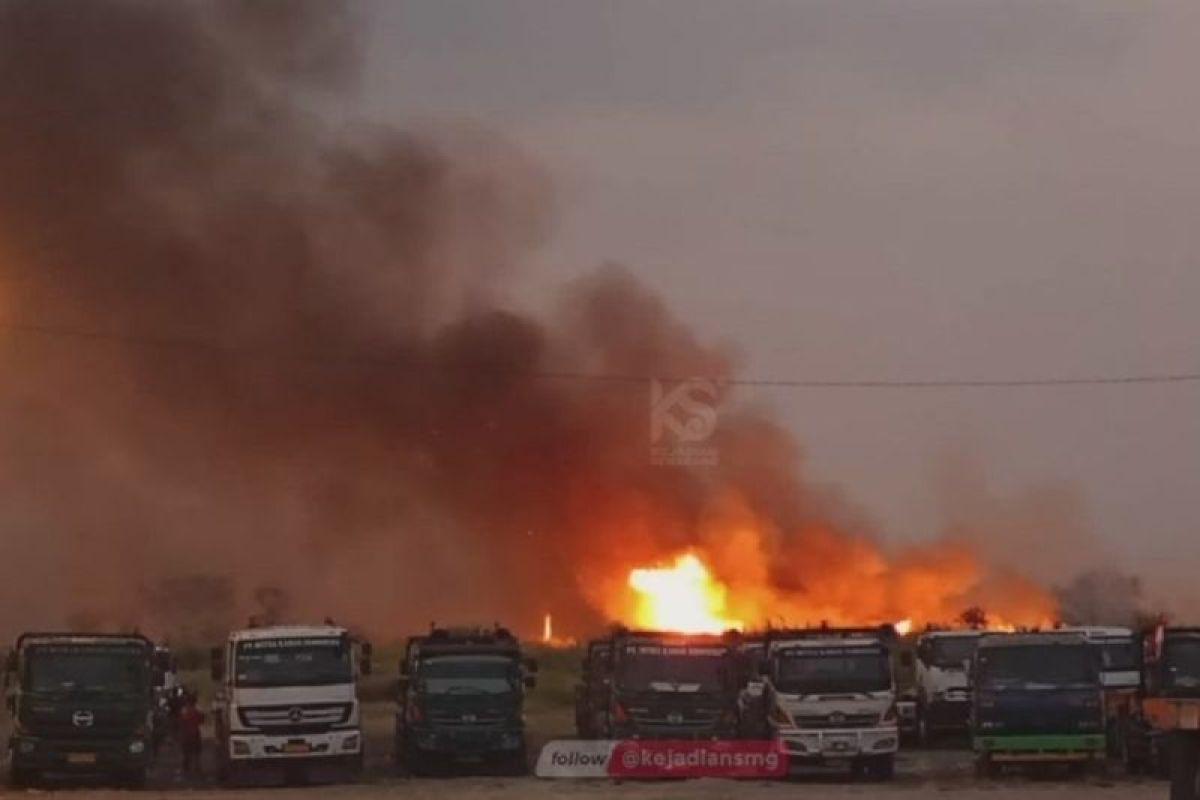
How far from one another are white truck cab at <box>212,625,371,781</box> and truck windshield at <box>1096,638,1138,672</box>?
17353 millimetres

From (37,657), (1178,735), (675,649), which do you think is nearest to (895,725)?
Result: (675,649)

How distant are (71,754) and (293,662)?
447cm

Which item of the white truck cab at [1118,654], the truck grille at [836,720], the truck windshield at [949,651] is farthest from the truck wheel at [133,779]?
the white truck cab at [1118,654]

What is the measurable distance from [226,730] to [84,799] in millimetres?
4557

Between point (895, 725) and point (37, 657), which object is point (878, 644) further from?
point (37, 657)

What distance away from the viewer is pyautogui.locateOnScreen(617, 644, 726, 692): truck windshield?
43.3 metres

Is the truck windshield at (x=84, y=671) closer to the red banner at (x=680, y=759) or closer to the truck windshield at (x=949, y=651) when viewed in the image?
the red banner at (x=680, y=759)

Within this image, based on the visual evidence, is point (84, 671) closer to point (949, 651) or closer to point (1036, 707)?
point (1036, 707)

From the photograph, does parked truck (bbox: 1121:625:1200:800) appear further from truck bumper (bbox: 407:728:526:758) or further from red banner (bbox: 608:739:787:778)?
truck bumper (bbox: 407:728:526:758)

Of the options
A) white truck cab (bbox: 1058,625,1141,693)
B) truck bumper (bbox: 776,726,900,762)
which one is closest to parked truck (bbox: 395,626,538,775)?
truck bumper (bbox: 776,726,900,762)

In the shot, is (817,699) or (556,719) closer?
(817,699)

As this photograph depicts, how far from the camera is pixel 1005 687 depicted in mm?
41906

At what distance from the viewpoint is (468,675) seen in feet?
146

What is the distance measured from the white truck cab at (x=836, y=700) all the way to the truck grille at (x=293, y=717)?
8.36 m
